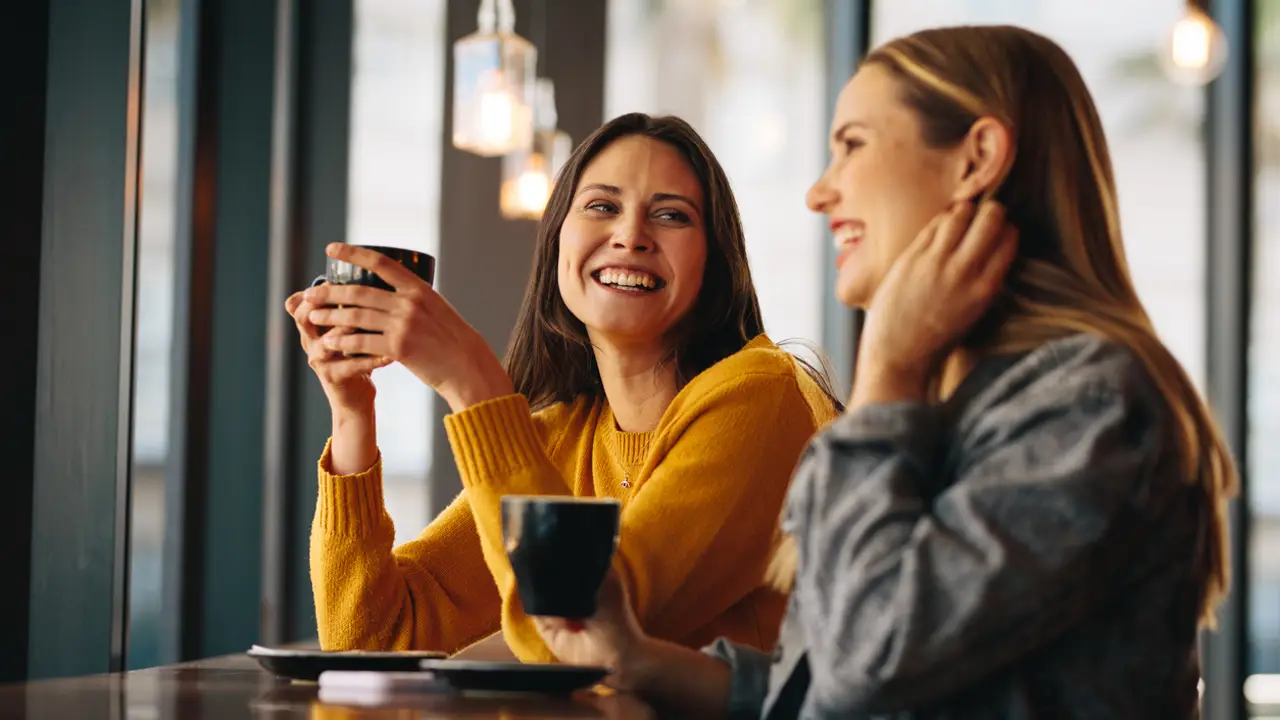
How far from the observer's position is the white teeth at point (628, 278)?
1.67m

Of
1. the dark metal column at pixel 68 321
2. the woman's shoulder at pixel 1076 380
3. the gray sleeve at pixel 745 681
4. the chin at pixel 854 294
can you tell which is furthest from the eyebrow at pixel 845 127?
the dark metal column at pixel 68 321

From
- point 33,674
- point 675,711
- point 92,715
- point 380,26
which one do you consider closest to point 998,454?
point 675,711

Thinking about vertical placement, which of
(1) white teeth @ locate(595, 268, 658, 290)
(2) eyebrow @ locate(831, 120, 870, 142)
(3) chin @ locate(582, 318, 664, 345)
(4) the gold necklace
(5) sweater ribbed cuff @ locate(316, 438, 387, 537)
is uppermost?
(2) eyebrow @ locate(831, 120, 870, 142)

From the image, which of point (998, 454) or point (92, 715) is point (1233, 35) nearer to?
point (998, 454)

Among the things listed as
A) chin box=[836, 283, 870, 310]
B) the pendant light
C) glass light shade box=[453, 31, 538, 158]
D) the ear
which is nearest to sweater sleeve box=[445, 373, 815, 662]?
chin box=[836, 283, 870, 310]

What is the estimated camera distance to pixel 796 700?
3.59 ft

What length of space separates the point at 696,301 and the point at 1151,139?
9.70ft

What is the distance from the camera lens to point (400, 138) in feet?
13.5

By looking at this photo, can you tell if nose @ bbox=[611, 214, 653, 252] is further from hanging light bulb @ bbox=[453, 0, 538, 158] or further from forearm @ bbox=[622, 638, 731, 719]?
hanging light bulb @ bbox=[453, 0, 538, 158]

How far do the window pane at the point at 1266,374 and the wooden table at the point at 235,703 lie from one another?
11.8ft

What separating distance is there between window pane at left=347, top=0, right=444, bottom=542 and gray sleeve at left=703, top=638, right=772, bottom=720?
2848mm

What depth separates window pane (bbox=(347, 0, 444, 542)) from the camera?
4043 mm

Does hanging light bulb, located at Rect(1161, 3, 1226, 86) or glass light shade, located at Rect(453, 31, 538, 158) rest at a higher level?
hanging light bulb, located at Rect(1161, 3, 1226, 86)

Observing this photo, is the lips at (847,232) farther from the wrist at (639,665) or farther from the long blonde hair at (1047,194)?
the wrist at (639,665)
